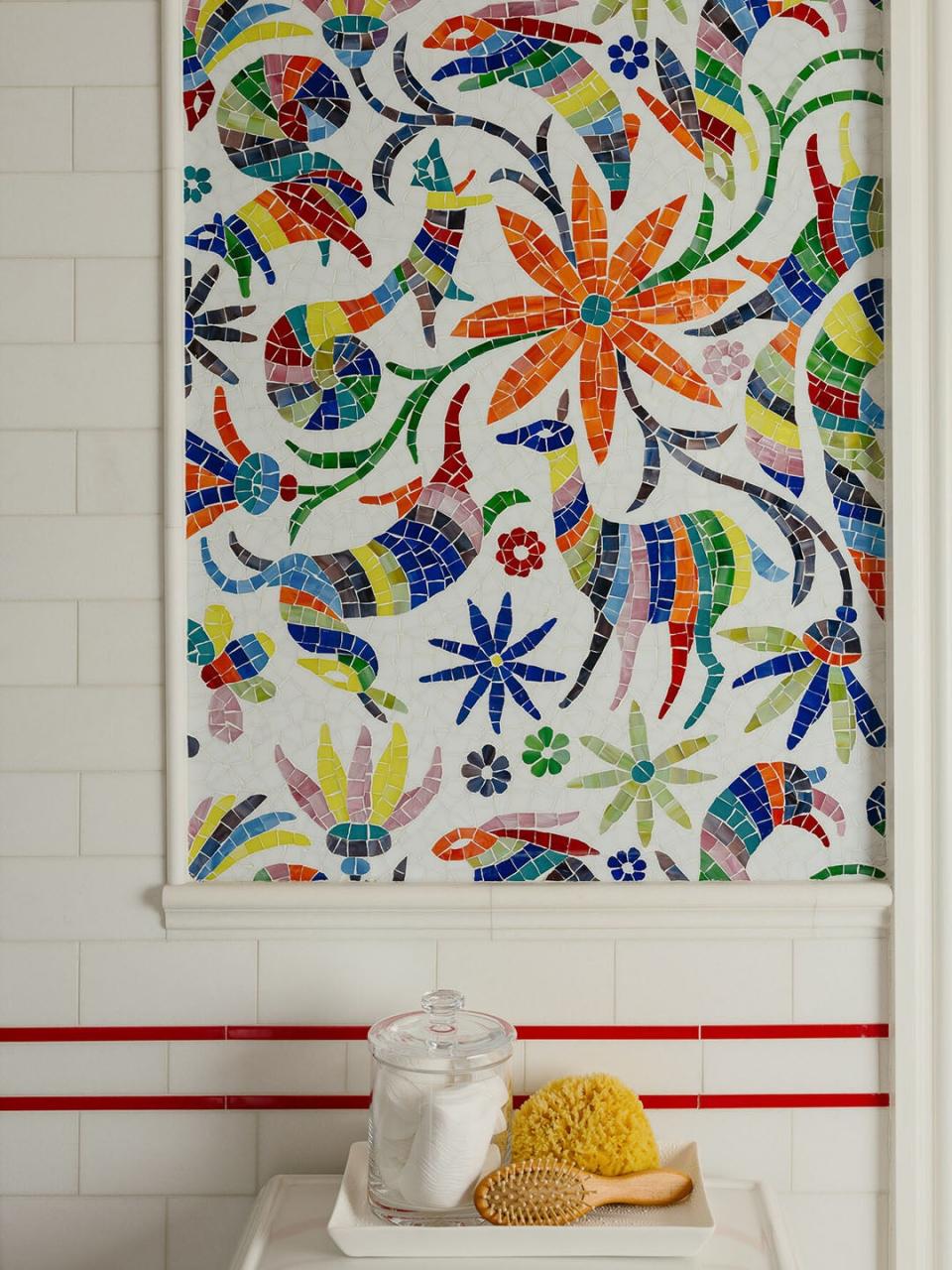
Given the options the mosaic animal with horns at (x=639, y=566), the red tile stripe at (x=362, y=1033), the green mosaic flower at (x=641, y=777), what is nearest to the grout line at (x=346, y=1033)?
the red tile stripe at (x=362, y=1033)

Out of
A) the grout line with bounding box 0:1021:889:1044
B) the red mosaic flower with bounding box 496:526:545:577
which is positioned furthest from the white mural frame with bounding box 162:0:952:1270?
the red mosaic flower with bounding box 496:526:545:577

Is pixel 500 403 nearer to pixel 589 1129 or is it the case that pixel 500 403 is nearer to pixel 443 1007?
pixel 443 1007

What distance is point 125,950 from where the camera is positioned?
45.3 inches

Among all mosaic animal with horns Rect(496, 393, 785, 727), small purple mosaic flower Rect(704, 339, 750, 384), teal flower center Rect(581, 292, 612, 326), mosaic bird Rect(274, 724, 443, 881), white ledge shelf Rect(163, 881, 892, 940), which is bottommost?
white ledge shelf Rect(163, 881, 892, 940)

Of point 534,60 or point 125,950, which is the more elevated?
point 534,60

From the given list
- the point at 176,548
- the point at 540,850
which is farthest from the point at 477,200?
the point at 540,850

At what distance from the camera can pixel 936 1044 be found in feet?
3.76

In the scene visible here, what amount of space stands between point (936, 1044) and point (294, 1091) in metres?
0.70

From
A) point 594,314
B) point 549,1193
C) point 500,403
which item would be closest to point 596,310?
point 594,314

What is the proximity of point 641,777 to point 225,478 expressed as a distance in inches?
22.0

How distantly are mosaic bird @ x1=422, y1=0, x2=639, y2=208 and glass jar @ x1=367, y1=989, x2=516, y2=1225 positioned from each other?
3.06 ft

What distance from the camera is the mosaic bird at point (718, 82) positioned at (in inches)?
45.2

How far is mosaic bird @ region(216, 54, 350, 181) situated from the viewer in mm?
1144

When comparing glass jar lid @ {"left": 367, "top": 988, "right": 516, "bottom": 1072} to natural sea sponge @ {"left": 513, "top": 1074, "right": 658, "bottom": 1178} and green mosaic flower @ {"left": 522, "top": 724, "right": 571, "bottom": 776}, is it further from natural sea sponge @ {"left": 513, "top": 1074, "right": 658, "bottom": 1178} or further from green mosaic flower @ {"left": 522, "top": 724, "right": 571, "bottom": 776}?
green mosaic flower @ {"left": 522, "top": 724, "right": 571, "bottom": 776}
